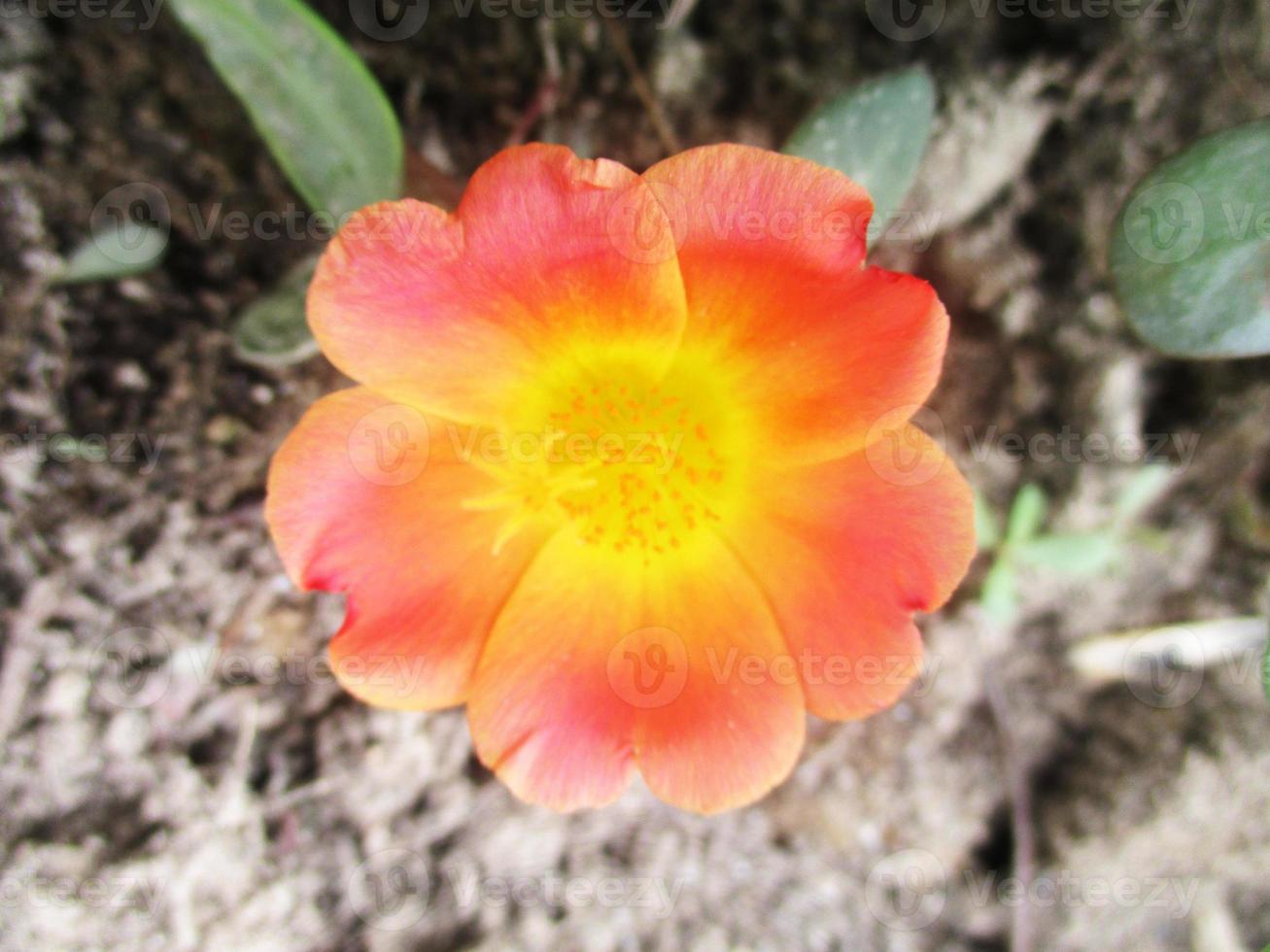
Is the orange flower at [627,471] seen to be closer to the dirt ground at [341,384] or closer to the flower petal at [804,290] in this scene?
the flower petal at [804,290]

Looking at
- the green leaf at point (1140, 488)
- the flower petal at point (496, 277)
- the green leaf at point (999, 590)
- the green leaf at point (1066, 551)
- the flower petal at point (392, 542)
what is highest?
the flower petal at point (496, 277)

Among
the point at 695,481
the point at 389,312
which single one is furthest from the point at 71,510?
the point at 695,481

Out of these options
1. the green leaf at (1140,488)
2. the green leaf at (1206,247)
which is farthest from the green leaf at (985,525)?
the green leaf at (1206,247)

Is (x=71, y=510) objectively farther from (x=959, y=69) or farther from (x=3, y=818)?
(x=959, y=69)

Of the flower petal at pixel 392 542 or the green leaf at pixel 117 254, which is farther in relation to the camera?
the green leaf at pixel 117 254

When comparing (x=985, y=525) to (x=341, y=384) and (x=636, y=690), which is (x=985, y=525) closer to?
(x=636, y=690)

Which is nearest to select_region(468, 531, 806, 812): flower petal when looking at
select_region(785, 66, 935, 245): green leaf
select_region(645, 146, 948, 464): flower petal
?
select_region(645, 146, 948, 464): flower petal

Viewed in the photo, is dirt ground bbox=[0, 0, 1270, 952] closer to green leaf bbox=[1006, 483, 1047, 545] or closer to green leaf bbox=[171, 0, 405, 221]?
green leaf bbox=[1006, 483, 1047, 545]
